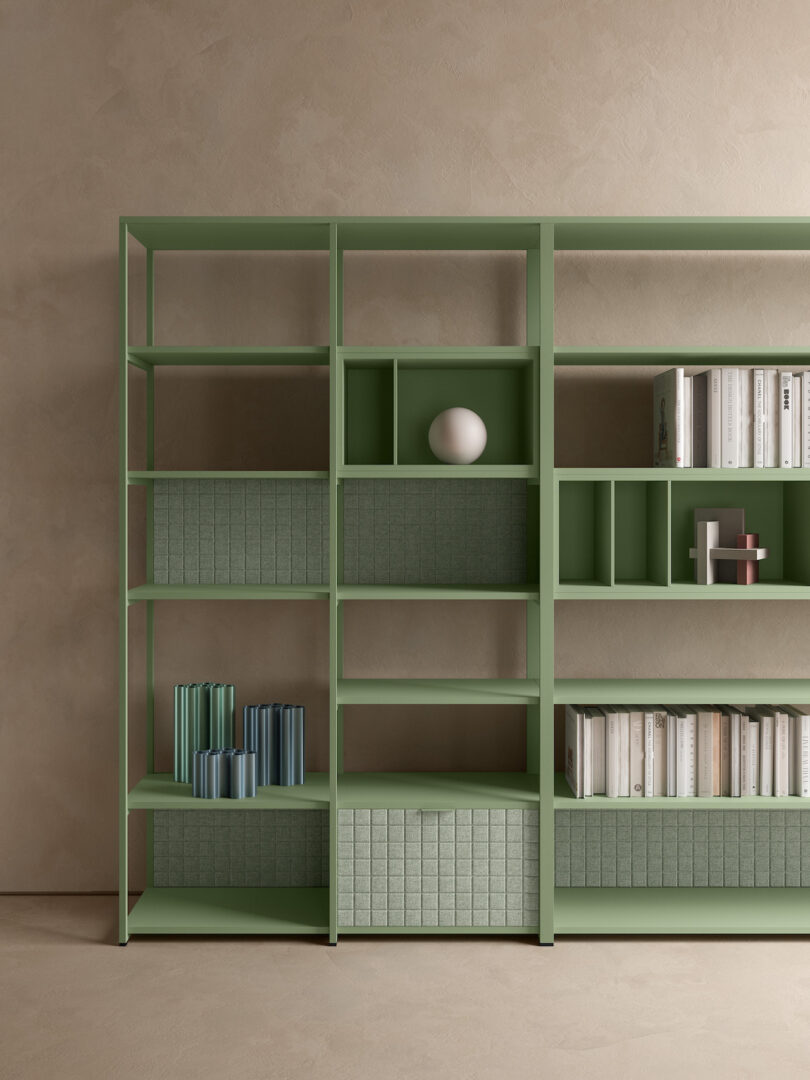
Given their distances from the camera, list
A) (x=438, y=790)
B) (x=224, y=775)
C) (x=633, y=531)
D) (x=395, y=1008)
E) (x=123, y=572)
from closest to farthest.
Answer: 1. (x=395, y=1008)
2. (x=123, y=572)
3. (x=224, y=775)
4. (x=438, y=790)
5. (x=633, y=531)

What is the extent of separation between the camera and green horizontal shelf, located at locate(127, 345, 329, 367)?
2.98 metres

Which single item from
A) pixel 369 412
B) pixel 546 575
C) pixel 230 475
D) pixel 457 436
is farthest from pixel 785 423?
pixel 230 475

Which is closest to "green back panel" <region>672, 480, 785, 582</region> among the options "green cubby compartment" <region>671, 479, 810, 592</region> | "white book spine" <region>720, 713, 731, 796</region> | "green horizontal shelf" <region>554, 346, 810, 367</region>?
"green cubby compartment" <region>671, 479, 810, 592</region>

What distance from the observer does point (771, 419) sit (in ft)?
10.0

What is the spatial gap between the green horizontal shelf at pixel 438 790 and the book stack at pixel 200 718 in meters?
0.41

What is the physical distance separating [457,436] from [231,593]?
824 millimetres

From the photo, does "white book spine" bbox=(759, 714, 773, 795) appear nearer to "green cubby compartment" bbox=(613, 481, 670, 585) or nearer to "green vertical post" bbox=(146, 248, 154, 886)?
"green cubby compartment" bbox=(613, 481, 670, 585)

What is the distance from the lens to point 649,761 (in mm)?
3119

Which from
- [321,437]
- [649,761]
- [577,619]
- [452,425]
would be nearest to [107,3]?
[321,437]

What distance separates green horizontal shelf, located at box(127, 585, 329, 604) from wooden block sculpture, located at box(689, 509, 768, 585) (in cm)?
115

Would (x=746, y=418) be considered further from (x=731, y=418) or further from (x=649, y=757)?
(x=649, y=757)

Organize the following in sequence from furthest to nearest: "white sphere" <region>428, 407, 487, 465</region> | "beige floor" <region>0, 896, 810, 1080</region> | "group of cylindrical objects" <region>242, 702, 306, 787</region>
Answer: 1. "group of cylindrical objects" <region>242, 702, 306, 787</region>
2. "white sphere" <region>428, 407, 487, 465</region>
3. "beige floor" <region>0, 896, 810, 1080</region>

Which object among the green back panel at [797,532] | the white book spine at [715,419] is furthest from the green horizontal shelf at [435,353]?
the green back panel at [797,532]

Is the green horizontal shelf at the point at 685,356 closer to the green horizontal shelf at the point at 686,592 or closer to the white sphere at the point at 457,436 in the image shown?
the white sphere at the point at 457,436
